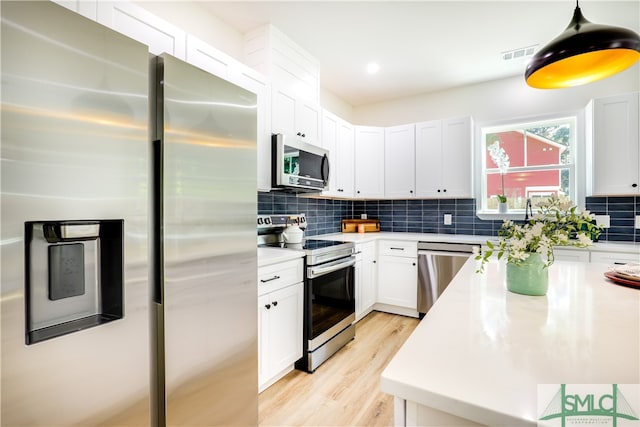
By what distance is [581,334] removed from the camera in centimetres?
81

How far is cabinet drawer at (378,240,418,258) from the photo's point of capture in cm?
340

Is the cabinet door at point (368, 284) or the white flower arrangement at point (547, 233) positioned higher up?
the white flower arrangement at point (547, 233)

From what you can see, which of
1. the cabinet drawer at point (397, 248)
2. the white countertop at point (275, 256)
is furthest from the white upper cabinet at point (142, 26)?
the cabinet drawer at point (397, 248)

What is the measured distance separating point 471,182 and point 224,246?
2.98 metres

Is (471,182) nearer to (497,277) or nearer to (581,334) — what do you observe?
(497,277)

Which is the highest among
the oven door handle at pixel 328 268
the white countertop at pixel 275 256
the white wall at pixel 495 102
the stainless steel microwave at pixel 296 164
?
the white wall at pixel 495 102

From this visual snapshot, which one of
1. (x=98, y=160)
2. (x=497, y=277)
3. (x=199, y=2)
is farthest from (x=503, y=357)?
(x=199, y=2)

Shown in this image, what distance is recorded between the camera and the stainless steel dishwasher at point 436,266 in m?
3.14

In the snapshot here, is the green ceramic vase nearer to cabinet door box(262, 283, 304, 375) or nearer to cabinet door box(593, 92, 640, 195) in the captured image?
cabinet door box(262, 283, 304, 375)

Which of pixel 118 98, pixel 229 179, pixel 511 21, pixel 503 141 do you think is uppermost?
pixel 511 21

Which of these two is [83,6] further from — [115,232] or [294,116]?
[294,116]

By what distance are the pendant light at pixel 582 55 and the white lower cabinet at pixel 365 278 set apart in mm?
2085

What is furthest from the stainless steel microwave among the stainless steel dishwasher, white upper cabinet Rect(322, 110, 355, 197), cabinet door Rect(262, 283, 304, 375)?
the stainless steel dishwasher

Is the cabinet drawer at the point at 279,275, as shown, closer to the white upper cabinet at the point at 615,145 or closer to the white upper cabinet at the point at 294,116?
the white upper cabinet at the point at 294,116
